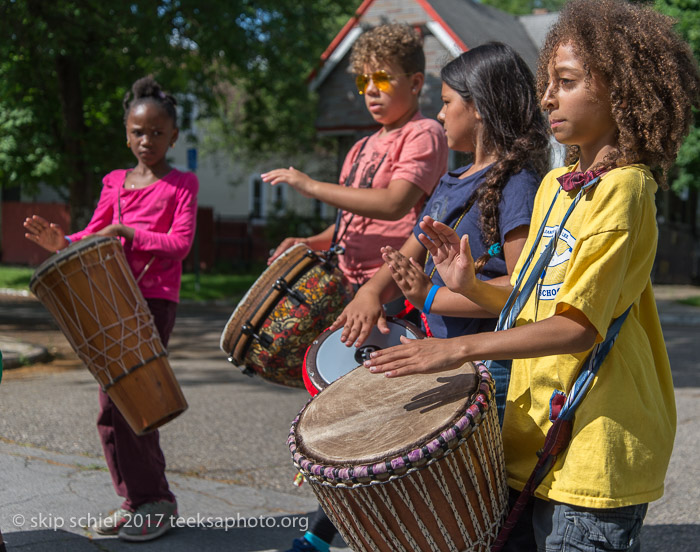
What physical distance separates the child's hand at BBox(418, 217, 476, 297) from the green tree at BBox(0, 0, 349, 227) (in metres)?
11.3

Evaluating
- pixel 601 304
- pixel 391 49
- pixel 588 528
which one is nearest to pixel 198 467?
pixel 391 49

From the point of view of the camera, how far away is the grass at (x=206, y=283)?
17.0 metres

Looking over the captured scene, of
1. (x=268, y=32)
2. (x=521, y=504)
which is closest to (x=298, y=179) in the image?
(x=521, y=504)

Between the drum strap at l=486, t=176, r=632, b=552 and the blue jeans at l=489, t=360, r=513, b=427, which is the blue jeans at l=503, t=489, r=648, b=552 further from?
the blue jeans at l=489, t=360, r=513, b=427

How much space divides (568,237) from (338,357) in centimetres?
105

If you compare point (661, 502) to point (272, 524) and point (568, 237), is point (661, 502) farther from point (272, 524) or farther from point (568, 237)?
point (568, 237)

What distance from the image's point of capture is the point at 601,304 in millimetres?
1764

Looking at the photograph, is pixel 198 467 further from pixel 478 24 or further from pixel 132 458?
pixel 478 24

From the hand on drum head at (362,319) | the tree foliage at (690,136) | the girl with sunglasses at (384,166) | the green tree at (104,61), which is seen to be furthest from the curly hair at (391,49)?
the tree foliage at (690,136)

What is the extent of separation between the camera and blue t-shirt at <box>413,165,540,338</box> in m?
2.41

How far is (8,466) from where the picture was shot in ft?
14.8

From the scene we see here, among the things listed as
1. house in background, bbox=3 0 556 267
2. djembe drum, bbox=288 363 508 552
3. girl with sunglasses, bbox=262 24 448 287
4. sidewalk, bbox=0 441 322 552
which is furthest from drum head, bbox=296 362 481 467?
house in background, bbox=3 0 556 267

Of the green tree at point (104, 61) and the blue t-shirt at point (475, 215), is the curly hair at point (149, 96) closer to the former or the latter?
the blue t-shirt at point (475, 215)

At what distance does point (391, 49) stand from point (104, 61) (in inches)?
474
